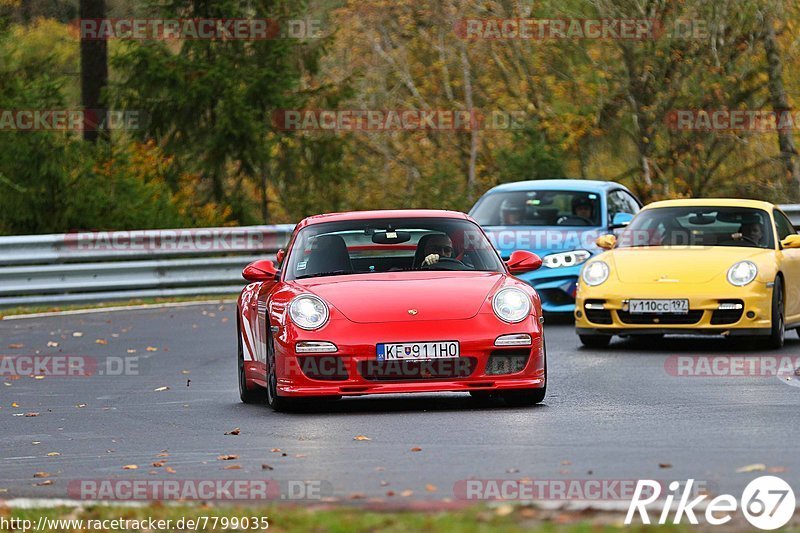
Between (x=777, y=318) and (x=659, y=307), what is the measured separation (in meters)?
1.13

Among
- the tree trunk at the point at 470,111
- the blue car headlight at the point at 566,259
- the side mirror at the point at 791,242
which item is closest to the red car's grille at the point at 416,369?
the side mirror at the point at 791,242

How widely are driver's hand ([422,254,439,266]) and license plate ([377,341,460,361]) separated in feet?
4.06

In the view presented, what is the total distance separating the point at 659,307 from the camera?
16.3 m

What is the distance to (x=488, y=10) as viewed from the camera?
4253 centimetres

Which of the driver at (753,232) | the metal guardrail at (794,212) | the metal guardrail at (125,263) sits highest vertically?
the driver at (753,232)

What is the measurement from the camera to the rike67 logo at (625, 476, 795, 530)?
664cm

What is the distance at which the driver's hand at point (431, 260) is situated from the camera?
12516 mm

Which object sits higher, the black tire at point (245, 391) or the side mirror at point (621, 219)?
the side mirror at point (621, 219)

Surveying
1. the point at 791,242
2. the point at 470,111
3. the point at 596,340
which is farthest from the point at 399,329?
the point at 470,111

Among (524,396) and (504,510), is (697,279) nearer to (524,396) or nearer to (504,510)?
(524,396)

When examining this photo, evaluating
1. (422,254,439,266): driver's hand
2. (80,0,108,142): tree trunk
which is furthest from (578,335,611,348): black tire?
(80,0,108,142): tree trunk

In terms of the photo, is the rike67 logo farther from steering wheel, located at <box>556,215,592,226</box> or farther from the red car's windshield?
steering wheel, located at <box>556,215,592,226</box>

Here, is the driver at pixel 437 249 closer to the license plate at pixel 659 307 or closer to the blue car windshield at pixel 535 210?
the license plate at pixel 659 307

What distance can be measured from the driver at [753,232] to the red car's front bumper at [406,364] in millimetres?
6349
